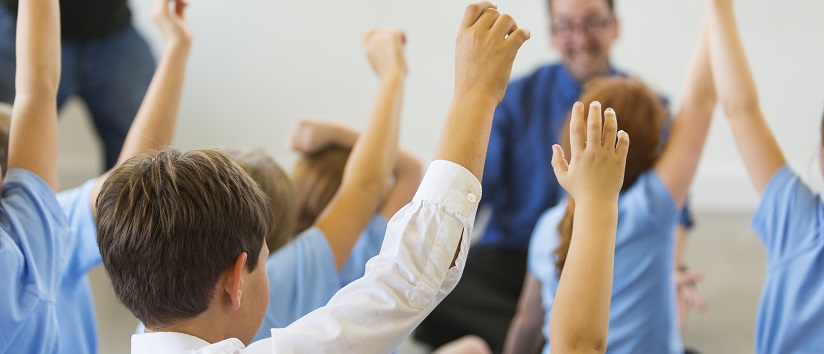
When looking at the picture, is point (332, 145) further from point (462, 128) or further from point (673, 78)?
point (673, 78)

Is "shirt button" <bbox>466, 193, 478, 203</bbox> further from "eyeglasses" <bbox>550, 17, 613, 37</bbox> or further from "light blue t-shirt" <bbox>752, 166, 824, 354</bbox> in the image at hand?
"eyeglasses" <bbox>550, 17, 613, 37</bbox>

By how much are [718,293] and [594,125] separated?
2344 mm

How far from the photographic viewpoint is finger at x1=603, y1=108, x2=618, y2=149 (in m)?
0.88

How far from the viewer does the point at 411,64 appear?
3.63 m

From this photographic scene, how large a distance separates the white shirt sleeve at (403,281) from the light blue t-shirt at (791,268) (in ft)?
2.22

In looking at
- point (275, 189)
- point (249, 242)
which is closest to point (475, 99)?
point (249, 242)

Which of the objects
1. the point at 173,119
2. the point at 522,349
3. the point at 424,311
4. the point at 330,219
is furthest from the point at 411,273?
the point at 522,349

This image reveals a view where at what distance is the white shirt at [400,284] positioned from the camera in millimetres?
818

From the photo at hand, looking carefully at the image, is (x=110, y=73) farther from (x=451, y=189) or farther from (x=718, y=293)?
(x=451, y=189)

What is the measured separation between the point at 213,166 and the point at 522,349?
1.30 m

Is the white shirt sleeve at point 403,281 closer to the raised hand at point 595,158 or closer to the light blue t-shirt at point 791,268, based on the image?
the raised hand at point 595,158

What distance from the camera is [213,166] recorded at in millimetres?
903

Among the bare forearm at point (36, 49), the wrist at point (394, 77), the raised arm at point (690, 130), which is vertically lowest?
the raised arm at point (690, 130)

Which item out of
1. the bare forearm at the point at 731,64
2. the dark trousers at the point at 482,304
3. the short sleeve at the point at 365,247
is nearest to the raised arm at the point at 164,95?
the short sleeve at the point at 365,247
